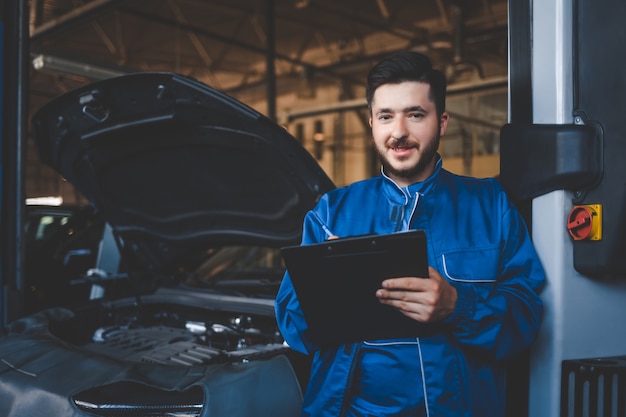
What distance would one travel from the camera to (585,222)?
1276 mm

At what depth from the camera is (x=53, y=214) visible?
5039mm

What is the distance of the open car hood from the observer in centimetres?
188

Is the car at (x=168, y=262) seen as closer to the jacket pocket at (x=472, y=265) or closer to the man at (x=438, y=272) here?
the man at (x=438, y=272)

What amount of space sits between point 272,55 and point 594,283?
6743 millimetres

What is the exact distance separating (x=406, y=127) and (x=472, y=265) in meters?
0.33

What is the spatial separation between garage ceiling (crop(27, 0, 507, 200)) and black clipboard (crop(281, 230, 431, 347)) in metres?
5.91

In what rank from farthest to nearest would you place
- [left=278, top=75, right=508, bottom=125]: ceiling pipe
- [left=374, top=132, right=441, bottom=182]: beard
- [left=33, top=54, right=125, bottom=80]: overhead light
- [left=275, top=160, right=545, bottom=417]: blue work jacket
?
[left=278, top=75, right=508, bottom=125]: ceiling pipe, [left=33, top=54, right=125, bottom=80]: overhead light, [left=374, top=132, right=441, bottom=182]: beard, [left=275, top=160, right=545, bottom=417]: blue work jacket

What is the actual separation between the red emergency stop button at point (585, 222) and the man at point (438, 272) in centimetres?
10

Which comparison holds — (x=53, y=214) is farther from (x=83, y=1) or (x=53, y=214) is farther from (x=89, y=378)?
(x=89, y=378)

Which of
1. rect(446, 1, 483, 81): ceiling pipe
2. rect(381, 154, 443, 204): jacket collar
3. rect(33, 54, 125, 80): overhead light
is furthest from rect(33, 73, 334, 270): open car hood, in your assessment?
rect(446, 1, 483, 81): ceiling pipe

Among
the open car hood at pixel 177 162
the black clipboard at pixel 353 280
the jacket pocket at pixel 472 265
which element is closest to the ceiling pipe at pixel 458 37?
the open car hood at pixel 177 162

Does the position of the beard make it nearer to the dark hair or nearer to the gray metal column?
the dark hair

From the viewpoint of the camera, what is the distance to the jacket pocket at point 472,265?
1.24 meters

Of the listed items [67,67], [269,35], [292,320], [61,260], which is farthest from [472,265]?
[269,35]
